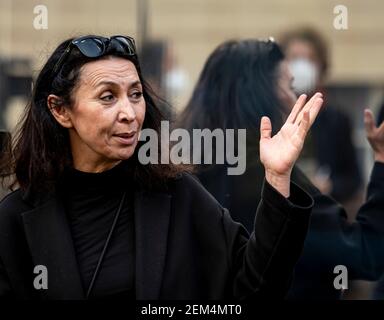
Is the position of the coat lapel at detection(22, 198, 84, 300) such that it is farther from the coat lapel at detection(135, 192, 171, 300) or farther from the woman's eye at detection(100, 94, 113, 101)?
the woman's eye at detection(100, 94, 113, 101)

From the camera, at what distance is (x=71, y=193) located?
8.42 feet

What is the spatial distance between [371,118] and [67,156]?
1042mm

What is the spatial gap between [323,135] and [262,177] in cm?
76

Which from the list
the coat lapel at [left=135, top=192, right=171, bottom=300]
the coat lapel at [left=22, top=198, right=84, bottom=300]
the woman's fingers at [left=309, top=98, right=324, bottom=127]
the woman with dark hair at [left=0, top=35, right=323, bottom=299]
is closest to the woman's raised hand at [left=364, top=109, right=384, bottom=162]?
the woman with dark hair at [left=0, top=35, right=323, bottom=299]

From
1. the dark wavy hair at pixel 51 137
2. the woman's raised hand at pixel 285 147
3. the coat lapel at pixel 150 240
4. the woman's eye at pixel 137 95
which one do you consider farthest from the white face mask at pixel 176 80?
the woman's raised hand at pixel 285 147

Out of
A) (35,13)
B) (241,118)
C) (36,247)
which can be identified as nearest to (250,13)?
(241,118)

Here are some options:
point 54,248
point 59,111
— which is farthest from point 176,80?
point 54,248

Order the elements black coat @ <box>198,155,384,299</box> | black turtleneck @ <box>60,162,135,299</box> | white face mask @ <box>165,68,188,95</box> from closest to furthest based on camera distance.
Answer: black turtleneck @ <box>60,162,135,299</box> < black coat @ <box>198,155,384,299</box> < white face mask @ <box>165,68,188,95</box>

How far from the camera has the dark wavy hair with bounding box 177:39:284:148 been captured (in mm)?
3053

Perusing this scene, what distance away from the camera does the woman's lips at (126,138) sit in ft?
8.15

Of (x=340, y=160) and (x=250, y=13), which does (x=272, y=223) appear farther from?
(x=340, y=160)

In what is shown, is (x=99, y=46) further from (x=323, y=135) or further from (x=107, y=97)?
(x=323, y=135)

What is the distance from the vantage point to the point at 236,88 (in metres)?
3.13

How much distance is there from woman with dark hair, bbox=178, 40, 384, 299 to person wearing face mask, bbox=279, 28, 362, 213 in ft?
0.39
